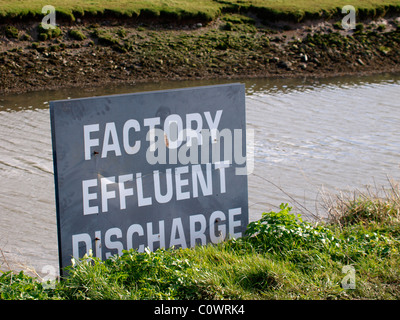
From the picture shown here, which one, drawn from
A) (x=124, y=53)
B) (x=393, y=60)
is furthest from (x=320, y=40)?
(x=124, y=53)

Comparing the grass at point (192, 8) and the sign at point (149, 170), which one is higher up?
the grass at point (192, 8)

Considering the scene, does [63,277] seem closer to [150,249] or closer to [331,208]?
[150,249]

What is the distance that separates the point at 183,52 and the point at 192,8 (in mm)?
3720

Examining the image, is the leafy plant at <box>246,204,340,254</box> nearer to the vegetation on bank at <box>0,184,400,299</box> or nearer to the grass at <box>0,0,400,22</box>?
the vegetation on bank at <box>0,184,400,299</box>

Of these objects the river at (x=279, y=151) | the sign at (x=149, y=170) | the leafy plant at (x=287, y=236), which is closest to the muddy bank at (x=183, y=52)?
the river at (x=279, y=151)

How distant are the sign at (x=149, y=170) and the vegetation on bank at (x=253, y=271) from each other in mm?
217

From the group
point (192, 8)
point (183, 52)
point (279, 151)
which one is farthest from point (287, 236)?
point (192, 8)

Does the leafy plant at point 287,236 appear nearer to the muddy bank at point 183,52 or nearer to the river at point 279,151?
the river at point 279,151

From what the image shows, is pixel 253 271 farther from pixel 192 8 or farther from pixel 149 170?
pixel 192 8

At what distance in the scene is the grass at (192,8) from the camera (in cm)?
A: 2073

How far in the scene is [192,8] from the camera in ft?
77.3

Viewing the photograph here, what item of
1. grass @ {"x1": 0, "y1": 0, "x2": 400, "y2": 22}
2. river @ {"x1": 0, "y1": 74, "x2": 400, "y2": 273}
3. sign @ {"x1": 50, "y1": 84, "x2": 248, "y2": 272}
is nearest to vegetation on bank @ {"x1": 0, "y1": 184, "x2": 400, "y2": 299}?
sign @ {"x1": 50, "y1": 84, "x2": 248, "y2": 272}

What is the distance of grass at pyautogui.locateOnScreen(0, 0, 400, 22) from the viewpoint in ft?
68.0

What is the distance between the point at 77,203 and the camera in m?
4.68
